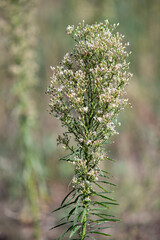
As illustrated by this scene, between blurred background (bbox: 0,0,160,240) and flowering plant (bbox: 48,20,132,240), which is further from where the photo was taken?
blurred background (bbox: 0,0,160,240)

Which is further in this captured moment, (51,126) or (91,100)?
(51,126)

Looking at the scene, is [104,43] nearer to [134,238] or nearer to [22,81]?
[22,81]

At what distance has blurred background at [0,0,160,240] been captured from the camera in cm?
732

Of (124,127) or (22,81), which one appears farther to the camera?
(124,127)

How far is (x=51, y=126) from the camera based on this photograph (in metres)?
16.9

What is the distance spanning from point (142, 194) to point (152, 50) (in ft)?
37.0

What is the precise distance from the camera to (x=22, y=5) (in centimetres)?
705

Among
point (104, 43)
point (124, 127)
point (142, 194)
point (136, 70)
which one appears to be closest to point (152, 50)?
point (136, 70)

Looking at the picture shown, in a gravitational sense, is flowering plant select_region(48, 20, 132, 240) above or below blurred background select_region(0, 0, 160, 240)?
below

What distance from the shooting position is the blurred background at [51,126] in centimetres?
732

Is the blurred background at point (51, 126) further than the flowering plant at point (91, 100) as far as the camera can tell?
Yes

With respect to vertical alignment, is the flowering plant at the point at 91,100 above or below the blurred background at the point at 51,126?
below

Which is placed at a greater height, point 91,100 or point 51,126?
point 51,126

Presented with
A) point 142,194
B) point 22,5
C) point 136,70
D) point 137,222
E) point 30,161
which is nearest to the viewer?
point 22,5
